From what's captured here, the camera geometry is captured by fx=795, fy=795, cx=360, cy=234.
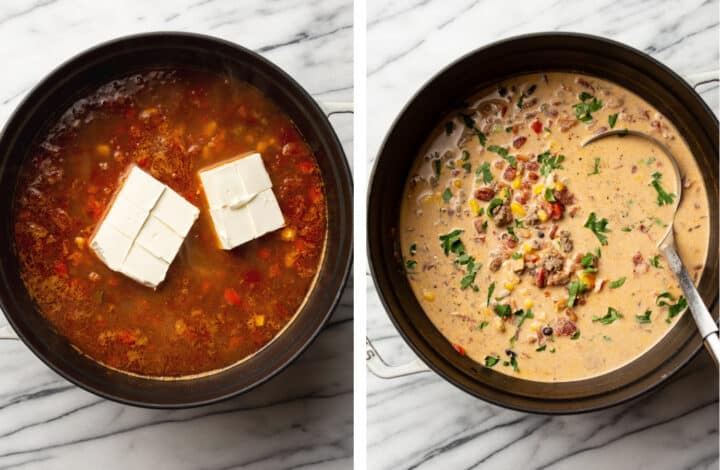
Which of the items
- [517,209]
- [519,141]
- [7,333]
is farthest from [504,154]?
[7,333]

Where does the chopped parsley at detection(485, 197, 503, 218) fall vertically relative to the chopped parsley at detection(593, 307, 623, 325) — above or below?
above

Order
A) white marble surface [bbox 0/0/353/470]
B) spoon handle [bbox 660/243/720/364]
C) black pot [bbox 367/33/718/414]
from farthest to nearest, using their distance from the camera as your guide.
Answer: white marble surface [bbox 0/0/353/470] → black pot [bbox 367/33/718/414] → spoon handle [bbox 660/243/720/364]

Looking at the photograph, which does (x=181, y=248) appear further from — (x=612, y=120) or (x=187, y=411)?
(x=612, y=120)

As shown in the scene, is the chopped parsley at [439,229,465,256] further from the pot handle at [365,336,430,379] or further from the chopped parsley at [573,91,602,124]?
the chopped parsley at [573,91,602,124]

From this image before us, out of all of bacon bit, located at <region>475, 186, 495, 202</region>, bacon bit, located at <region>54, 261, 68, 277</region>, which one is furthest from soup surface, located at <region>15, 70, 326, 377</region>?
bacon bit, located at <region>475, 186, 495, 202</region>

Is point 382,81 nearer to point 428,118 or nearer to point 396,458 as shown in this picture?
point 428,118

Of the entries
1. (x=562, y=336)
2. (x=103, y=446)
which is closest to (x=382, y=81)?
(x=562, y=336)
